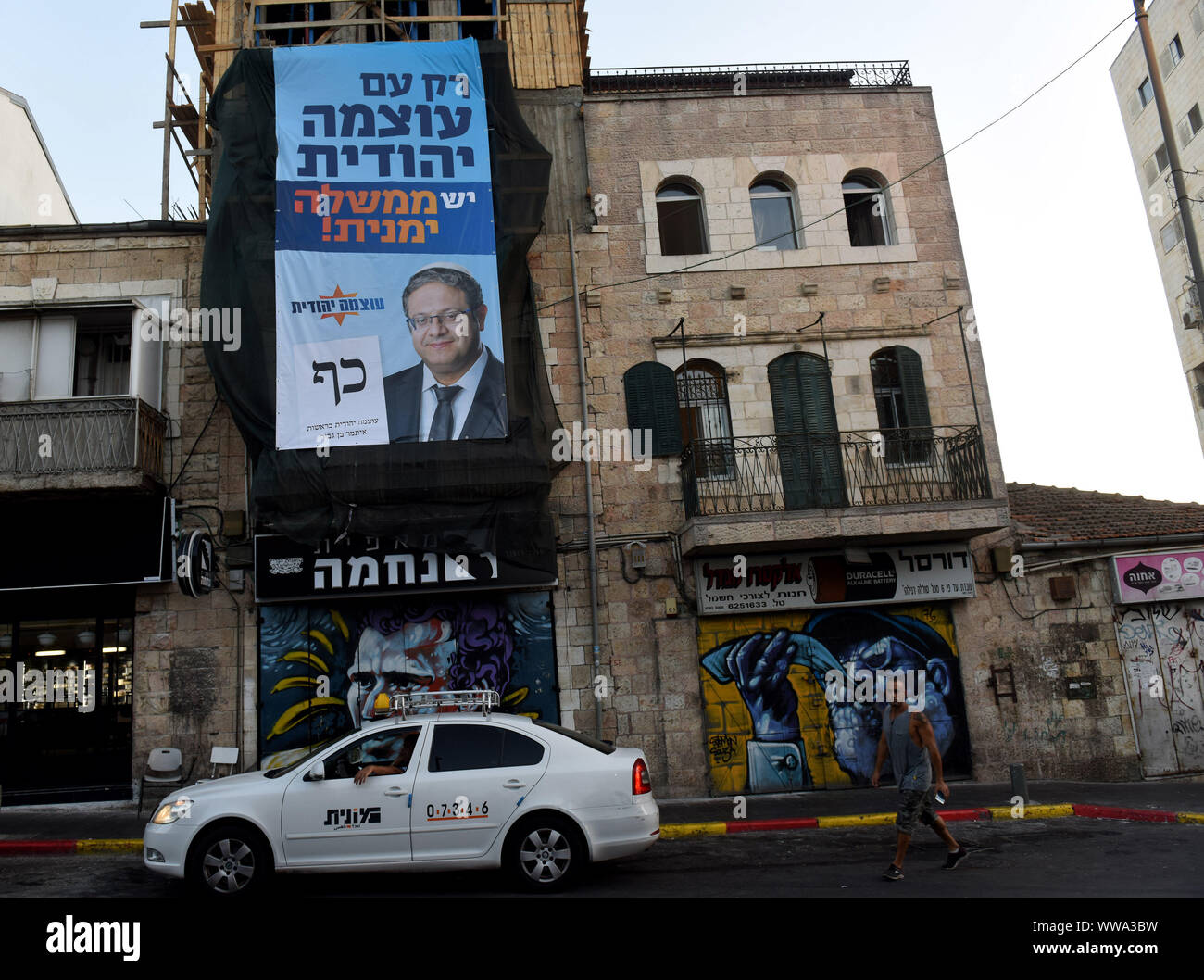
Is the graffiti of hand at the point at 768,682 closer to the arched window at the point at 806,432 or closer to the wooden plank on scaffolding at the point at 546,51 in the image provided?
the arched window at the point at 806,432

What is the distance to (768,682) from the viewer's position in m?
13.7

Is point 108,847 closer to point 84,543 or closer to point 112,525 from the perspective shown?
point 84,543

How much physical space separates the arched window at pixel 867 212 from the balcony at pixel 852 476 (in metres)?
3.60

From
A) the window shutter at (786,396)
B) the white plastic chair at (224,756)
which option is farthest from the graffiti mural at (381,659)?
the window shutter at (786,396)

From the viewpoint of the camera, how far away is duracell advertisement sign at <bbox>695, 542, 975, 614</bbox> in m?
13.7

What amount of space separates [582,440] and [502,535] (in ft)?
7.18

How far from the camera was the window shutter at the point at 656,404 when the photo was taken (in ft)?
46.8

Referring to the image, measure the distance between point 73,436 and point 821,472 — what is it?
1108 centimetres

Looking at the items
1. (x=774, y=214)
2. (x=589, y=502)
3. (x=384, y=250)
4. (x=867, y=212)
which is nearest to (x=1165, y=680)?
(x=867, y=212)

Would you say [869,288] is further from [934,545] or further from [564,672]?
[564,672]

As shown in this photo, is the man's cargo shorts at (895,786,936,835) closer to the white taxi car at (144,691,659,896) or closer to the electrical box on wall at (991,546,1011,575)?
the white taxi car at (144,691,659,896)

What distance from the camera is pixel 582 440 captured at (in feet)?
46.3
